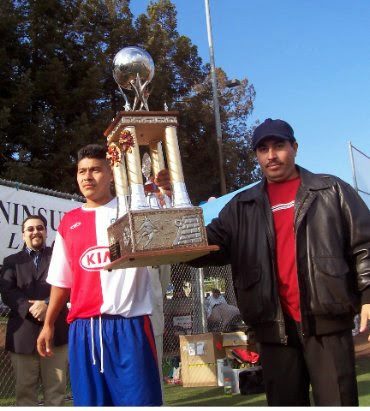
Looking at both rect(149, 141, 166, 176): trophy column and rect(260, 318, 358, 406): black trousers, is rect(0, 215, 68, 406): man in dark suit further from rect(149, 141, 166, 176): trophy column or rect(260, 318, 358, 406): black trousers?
rect(260, 318, 358, 406): black trousers

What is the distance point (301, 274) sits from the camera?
260 centimetres

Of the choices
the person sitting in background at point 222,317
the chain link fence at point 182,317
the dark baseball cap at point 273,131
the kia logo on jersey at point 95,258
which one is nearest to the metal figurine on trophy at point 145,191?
the kia logo on jersey at point 95,258

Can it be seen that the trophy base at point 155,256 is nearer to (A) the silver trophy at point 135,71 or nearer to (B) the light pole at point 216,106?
(A) the silver trophy at point 135,71

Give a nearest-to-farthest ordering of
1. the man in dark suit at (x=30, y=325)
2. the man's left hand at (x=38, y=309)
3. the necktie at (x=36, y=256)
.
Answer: the man's left hand at (x=38, y=309), the man in dark suit at (x=30, y=325), the necktie at (x=36, y=256)

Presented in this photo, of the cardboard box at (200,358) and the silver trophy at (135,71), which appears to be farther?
the cardboard box at (200,358)

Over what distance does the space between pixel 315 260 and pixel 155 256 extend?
73 cm

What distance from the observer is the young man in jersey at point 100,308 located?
2658 millimetres

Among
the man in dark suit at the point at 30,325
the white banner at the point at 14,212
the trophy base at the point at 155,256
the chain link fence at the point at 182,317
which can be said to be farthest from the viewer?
the chain link fence at the point at 182,317

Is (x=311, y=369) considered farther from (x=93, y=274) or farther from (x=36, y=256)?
(x=36, y=256)

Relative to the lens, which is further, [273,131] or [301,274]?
[273,131]

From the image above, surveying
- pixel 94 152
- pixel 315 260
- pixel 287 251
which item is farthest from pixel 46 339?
pixel 315 260

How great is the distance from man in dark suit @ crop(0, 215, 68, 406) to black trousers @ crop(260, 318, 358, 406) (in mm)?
2755

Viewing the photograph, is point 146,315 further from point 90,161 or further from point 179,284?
point 179,284

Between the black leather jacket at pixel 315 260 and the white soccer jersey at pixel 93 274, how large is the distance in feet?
1.70
